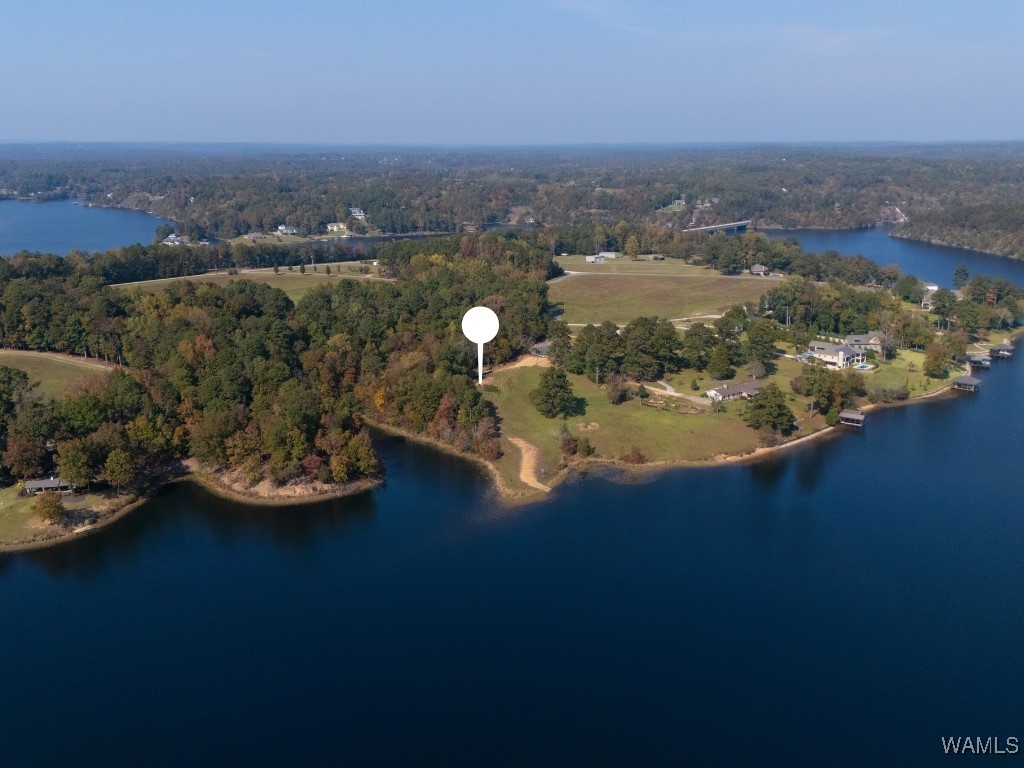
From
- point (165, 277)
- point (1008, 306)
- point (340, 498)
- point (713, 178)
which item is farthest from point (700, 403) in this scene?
point (713, 178)

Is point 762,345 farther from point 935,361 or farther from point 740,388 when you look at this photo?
point 935,361

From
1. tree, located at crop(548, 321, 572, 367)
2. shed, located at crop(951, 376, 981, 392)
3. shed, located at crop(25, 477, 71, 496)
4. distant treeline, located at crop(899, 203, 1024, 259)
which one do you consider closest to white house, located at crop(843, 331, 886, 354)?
shed, located at crop(951, 376, 981, 392)

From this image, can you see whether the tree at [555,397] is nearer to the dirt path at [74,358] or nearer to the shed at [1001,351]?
the dirt path at [74,358]

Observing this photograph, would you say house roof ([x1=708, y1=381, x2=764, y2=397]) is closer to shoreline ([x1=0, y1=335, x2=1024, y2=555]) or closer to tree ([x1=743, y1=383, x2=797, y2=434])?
tree ([x1=743, y1=383, x2=797, y2=434])

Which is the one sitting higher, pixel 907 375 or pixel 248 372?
pixel 248 372

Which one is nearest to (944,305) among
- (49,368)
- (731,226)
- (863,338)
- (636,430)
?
(863,338)
